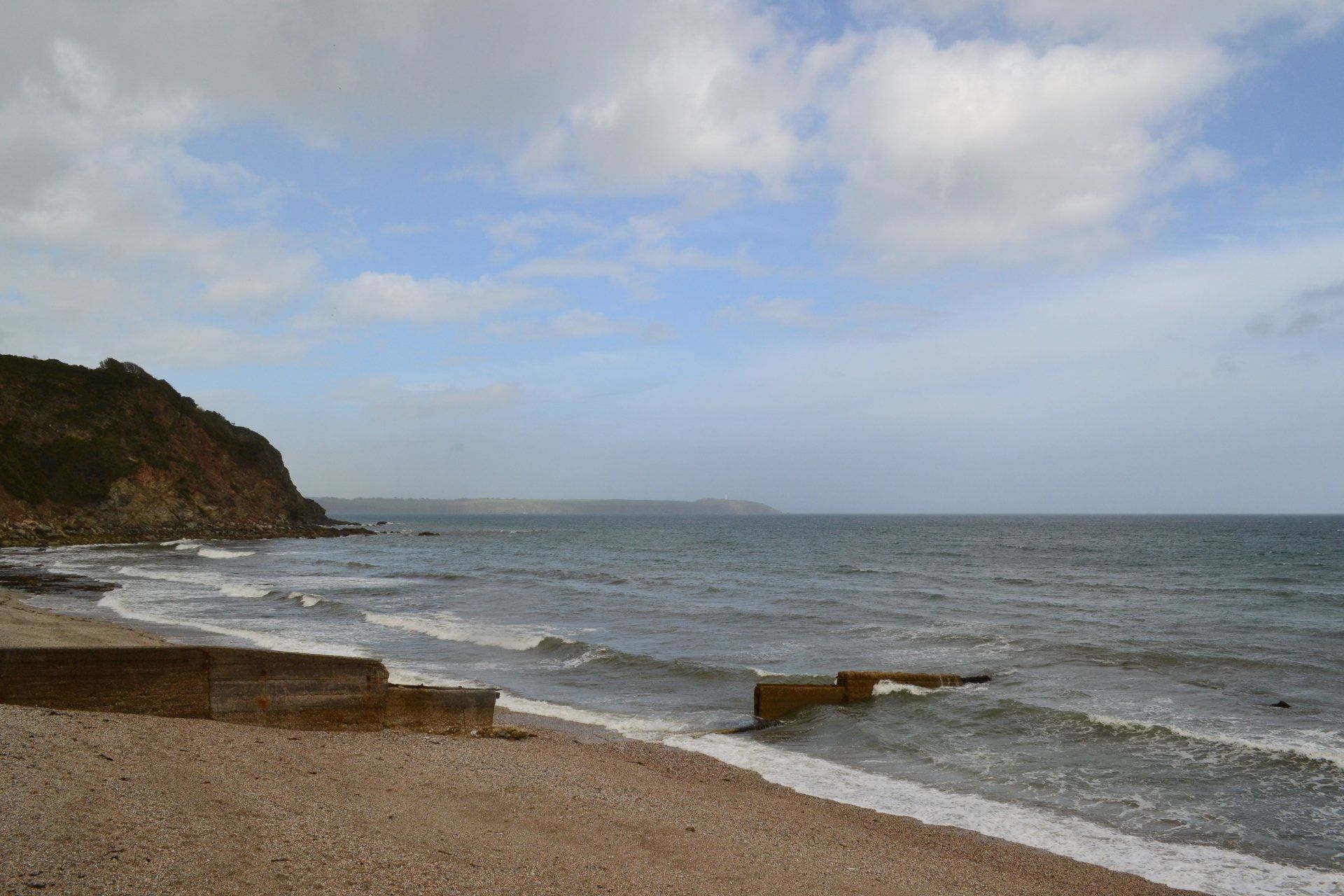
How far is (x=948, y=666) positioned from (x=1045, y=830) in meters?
9.89

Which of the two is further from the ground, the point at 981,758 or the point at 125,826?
the point at 125,826

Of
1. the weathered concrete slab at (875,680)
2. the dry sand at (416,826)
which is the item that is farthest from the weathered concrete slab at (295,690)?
the weathered concrete slab at (875,680)

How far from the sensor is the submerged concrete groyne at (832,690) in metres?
13.9

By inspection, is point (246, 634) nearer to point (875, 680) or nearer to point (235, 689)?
point (235, 689)

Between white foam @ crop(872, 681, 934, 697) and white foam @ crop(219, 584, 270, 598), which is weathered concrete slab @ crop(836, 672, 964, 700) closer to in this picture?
white foam @ crop(872, 681, 934, 697)

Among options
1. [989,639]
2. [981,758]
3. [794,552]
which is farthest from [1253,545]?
[981,758]

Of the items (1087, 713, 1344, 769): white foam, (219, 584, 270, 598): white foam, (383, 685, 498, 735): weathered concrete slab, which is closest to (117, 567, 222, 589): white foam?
(219, 584, 270, 598): white foam

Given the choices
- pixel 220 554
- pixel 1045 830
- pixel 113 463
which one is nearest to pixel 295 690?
pixel 1045 830

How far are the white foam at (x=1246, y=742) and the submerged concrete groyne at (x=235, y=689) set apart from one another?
378 inches

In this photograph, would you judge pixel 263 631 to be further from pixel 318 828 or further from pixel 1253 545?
pixel 1253 545

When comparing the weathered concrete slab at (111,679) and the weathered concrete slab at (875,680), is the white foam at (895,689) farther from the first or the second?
the weathered concrete slab at (111,679)

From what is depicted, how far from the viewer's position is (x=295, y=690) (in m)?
9.97

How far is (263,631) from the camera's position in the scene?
21.4 metres

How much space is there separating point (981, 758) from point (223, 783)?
30.7 feet
